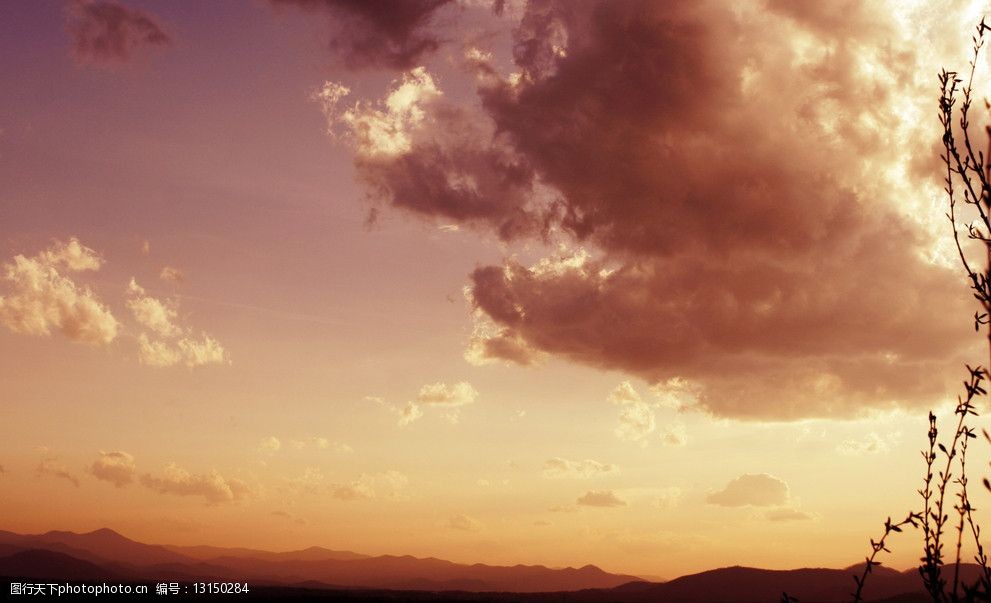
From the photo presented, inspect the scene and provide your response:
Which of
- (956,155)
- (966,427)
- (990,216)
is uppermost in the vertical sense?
(956,155)

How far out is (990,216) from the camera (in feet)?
20.9

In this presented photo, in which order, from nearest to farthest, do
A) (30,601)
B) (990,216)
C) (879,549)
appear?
(990,216)
(879,549)
(30,601)

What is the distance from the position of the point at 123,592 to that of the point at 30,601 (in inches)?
1302

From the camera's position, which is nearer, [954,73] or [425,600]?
[954,73]

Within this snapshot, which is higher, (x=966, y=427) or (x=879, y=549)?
(x=966, y=427)

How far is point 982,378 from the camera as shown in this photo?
→ 26.8 ft

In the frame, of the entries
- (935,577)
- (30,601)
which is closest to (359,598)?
→ (30,601)

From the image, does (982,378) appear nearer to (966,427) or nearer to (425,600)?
(966,427)

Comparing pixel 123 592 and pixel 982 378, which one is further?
pixel 123 592

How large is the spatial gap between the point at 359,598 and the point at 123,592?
53.7 m

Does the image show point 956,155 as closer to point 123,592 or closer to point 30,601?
point 30,601

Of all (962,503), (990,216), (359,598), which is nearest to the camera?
(990,216)

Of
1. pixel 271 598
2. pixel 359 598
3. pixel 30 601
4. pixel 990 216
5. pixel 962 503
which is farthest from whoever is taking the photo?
pixel 359 598

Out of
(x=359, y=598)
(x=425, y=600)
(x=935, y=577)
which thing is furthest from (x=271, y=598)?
(x=935, y=577)
